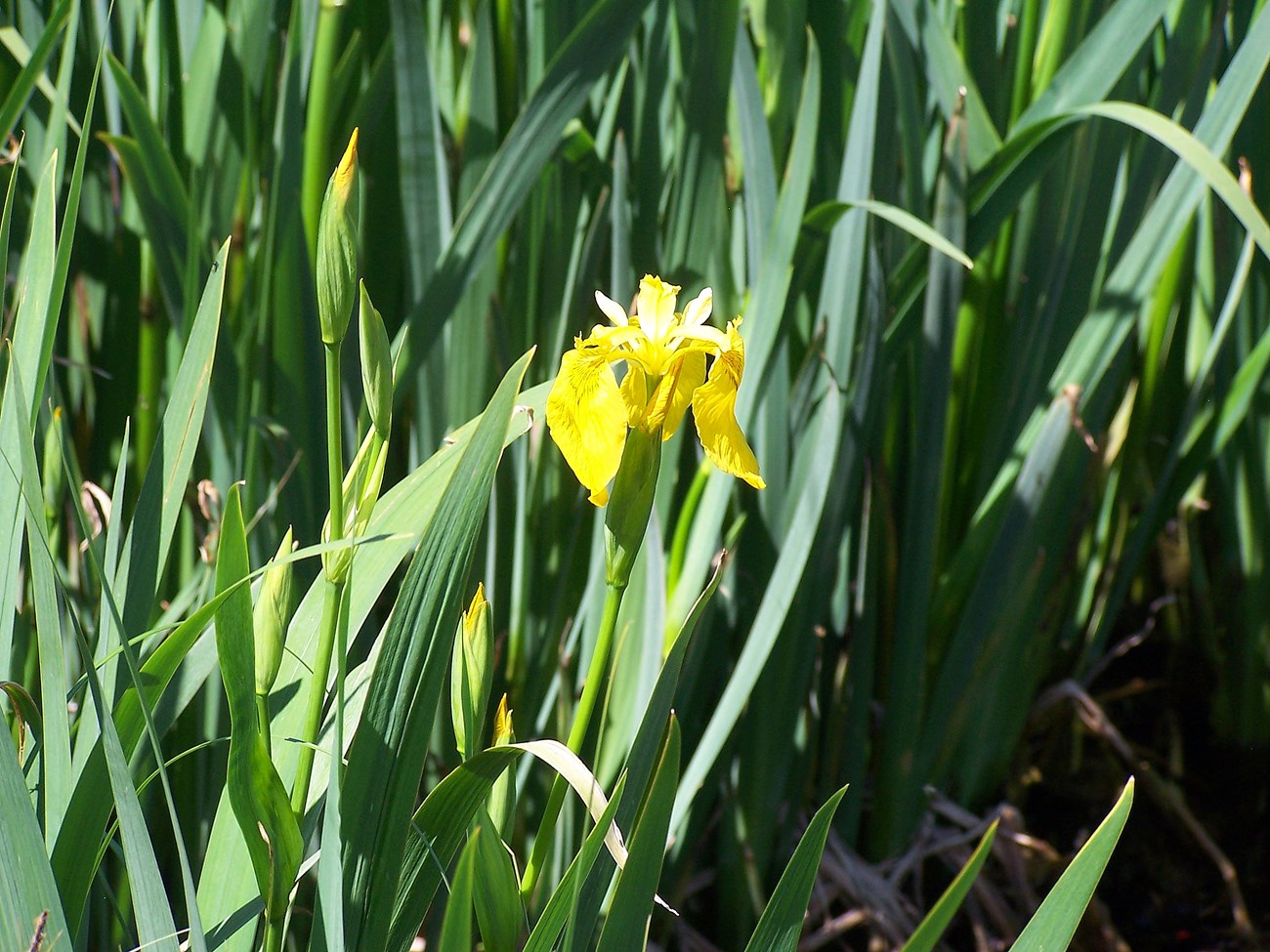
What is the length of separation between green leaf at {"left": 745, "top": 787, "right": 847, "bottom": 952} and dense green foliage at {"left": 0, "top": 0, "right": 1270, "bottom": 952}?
9cm

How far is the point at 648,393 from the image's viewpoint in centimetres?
43

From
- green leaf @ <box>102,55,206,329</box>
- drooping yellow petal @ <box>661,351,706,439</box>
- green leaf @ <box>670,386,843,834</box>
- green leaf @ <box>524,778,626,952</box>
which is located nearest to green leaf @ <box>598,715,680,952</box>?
green leaf @ <box>524,778,626,952</box>

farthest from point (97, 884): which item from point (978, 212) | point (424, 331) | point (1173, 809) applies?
point (1173, 809)

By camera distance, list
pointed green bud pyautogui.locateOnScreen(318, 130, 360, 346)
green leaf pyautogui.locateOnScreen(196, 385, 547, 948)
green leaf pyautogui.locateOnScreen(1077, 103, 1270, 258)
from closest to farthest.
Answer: pointed green bud pyautogui.locateOnScreen(318, 130, 360, 346), green leaf pyautogui.locateOnScreen(196, 385, 547, 948), green leaf pyautogui.locateOnScreen(1077, 103, 1270, 258)

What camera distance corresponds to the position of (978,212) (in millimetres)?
887

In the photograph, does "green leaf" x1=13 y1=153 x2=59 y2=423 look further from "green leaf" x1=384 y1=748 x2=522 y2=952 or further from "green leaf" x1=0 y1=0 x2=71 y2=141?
"green leaf" x1=384 y1=748 x2=522 y2=952

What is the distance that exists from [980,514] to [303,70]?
674 millimetres

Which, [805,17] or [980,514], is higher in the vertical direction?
[805,17]

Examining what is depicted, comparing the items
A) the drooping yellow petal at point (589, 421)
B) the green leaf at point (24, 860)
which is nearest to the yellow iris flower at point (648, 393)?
the drooping yellow petal at point (589, 421)

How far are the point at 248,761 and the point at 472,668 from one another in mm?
93

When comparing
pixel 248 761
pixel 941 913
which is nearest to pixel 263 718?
pixel 248 761

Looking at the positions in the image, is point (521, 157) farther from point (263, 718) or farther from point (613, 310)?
point (263, 718)

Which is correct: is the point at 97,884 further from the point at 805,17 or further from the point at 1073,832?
the point at 1073,832

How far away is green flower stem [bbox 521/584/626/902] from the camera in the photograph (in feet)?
1.31
